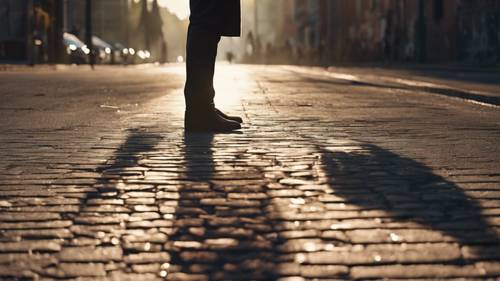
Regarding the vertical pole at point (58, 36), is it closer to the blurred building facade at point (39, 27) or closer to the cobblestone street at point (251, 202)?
the blurred building facade at point (39, 27)

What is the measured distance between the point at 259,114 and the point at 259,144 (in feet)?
9.70

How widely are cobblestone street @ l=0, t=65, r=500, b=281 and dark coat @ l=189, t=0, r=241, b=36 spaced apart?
0.71 meters

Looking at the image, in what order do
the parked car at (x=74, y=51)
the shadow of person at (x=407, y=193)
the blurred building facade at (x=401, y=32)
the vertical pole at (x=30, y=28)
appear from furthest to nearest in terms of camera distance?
the parked car at (x=74, y=51)
the blurred building facade at (x=401, y=32)
the vertical pole at (x=30, y=28)
the shadow of person at (x=407, y=193)

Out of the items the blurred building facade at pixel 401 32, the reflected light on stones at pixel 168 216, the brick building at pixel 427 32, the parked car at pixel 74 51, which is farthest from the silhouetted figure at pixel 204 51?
the parked car at pixel 74 51

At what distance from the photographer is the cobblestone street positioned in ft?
8.89

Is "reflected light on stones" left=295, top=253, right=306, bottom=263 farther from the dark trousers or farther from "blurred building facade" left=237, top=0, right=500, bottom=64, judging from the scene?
"blurred building facade" left=237, top=0, right=500, bottom=64

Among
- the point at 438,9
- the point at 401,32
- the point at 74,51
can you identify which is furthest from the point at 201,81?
the point at 401,32

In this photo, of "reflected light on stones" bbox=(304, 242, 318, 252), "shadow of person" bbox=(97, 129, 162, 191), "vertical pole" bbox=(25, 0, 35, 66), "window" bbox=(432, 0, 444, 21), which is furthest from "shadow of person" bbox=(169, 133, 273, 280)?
"window" bbox=(432, 0, 444, 21)

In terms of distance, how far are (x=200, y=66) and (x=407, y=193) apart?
2.91 m

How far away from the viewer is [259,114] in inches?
346

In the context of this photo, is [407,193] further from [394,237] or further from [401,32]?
[401,32]

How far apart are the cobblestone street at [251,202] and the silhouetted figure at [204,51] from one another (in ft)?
0.66

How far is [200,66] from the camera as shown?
6570 mm

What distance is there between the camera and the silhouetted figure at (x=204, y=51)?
6.46 m
